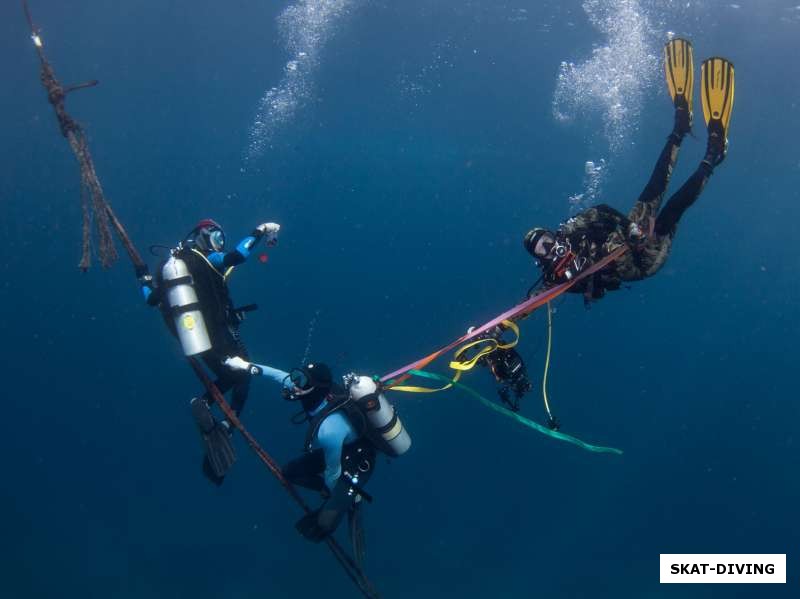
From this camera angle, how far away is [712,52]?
70.6ft

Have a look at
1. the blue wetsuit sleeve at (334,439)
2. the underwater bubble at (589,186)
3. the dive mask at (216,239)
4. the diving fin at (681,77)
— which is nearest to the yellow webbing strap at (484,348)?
the blue wetsuit sleeve at (334,439)

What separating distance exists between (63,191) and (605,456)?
128 ft

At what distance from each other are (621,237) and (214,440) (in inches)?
213

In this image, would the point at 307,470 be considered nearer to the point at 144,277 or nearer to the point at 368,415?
the point at 368,415

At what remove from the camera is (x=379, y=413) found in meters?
5.90

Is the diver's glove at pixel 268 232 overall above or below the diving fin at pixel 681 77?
below

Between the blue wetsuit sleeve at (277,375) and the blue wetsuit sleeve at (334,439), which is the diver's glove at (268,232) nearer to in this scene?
the blue wetsuit sleeve at (277,375)

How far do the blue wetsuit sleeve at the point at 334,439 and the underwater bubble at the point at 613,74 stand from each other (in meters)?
20.5

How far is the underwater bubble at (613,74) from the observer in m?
21.0

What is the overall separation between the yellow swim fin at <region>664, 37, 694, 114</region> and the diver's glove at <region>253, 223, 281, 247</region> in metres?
5.55

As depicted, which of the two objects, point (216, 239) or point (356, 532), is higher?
point (216, 239)

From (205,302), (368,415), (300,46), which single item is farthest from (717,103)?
(300,46)

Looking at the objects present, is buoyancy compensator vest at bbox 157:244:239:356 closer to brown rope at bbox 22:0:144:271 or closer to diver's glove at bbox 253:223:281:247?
brown rope at bbox 22:0:144:271

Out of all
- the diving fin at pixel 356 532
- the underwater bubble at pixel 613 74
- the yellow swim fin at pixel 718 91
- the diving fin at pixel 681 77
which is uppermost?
the underwater bubble at pixel 613 74
